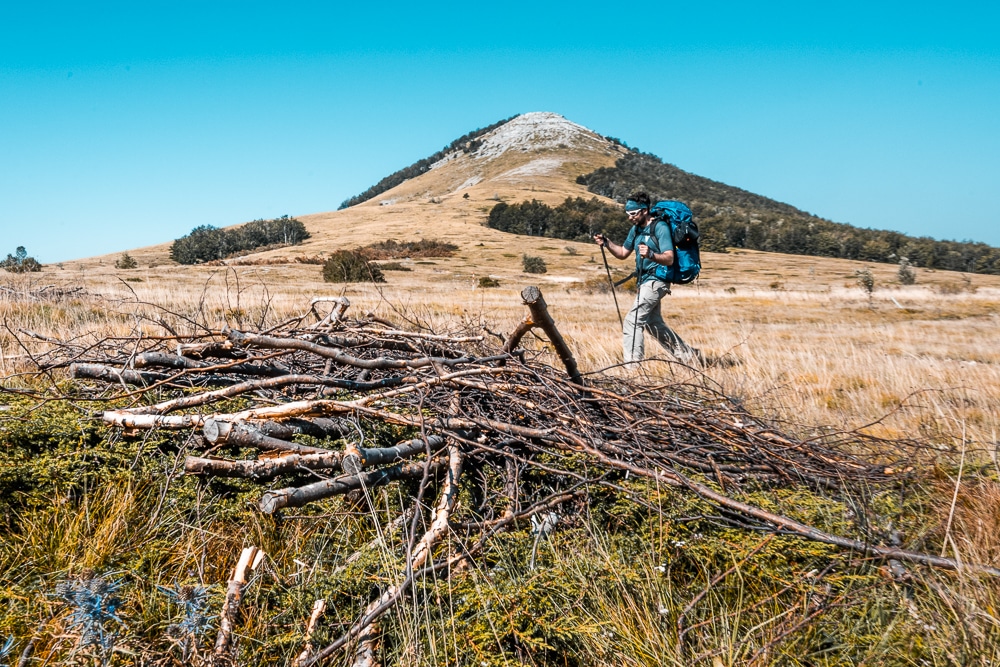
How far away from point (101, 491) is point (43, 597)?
28.3 inches

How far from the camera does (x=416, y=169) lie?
150625 millimetres

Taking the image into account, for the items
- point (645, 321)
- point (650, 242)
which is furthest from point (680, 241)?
point (645, 321)

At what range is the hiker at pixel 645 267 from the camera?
6.02m

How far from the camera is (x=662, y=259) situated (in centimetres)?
590

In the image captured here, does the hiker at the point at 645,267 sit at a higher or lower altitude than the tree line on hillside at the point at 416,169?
lower

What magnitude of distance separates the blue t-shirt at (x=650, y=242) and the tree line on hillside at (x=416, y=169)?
14349 centimetres

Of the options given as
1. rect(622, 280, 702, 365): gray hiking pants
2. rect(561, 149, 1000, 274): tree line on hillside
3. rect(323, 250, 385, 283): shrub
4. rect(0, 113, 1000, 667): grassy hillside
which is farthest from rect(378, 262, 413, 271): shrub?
rect(561, 149, 1000, 274): tree line on hillside

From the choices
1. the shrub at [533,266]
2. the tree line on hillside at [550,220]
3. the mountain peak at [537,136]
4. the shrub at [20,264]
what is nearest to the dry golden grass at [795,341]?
the shrub at [20,264]

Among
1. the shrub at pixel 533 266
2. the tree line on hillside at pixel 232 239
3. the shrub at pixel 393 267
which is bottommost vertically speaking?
the shrub at pixel 533 266

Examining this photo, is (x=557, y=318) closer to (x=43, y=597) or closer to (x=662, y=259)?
(x=662, y=259)

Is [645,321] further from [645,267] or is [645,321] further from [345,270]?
[345,270]

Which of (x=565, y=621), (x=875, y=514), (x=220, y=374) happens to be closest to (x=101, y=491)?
(x=220, y=374)

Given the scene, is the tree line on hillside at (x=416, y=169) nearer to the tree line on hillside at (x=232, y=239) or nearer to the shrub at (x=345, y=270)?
the tree line on hillside at (x=232, y=239)

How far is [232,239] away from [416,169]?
106 meters
